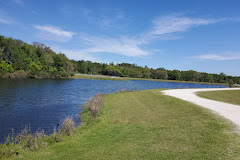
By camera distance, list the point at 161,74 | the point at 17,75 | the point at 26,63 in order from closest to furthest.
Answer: the point at 17,75 → the point at 26,63 → the point at 161,74

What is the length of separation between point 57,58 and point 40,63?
10.7m

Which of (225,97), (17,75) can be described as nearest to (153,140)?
(225,97)

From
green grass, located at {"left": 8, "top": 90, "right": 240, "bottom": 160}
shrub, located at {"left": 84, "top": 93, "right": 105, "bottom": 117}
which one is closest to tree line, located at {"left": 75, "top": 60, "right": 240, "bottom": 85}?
shrub, located at {"left": 84, "top": 93, "right": 105, "bottom": 117}

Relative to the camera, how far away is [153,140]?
367 inches

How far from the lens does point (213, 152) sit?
7.42 meters

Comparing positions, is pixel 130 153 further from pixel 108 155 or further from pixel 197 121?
pixel 197 121

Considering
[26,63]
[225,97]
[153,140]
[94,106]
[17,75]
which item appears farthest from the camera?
[26,63]

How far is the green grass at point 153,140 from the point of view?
7598mm

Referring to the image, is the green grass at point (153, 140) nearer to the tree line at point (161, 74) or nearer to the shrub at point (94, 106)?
the shrub at point (94, 106)

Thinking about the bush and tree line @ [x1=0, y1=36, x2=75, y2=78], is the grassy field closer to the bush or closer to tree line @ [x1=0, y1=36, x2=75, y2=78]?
the bush

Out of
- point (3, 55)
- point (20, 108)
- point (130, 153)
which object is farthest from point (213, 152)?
point (3, 55)

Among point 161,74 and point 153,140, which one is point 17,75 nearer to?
point 153,140

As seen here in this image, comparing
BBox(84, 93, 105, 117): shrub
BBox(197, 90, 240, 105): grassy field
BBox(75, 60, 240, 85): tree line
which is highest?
BBox(75, 60, 240, 85): tree line

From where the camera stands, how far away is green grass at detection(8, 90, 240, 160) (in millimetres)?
7598
